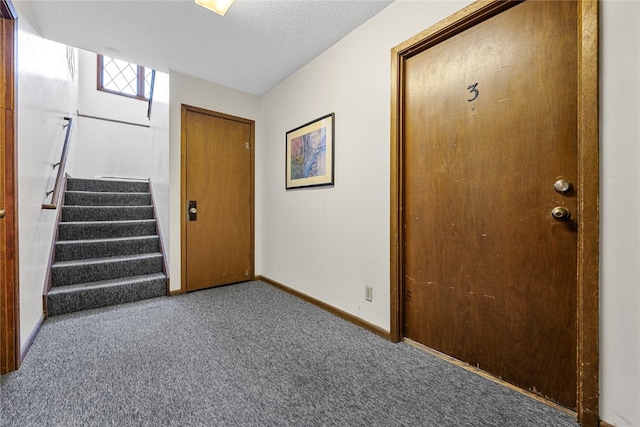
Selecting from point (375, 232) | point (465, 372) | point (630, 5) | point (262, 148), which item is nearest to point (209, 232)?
point (262, 148)

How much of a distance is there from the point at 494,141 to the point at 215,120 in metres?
2.80

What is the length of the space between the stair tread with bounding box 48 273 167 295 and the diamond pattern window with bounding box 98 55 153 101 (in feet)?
11.1

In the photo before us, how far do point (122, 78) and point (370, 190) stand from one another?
5164mm

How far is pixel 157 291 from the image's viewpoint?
281cm

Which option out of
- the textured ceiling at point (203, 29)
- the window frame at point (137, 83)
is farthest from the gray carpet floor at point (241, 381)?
the window frame at point (137, 83)

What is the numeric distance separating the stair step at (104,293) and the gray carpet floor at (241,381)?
182mm

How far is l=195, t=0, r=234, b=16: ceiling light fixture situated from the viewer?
1835 millimetres

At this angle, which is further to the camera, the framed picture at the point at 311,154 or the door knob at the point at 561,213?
the framed picture at the point at 311,154

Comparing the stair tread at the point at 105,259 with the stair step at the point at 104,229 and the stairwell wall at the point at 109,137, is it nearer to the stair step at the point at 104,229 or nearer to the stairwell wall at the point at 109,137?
the stair step at the point at 104,229

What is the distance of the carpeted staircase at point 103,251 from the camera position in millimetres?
2480

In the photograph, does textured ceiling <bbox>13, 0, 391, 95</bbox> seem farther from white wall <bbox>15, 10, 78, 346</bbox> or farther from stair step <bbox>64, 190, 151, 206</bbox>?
stair step <bbox>64, 190, 151, 206</bbox>

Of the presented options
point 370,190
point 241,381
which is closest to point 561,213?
point 370,190

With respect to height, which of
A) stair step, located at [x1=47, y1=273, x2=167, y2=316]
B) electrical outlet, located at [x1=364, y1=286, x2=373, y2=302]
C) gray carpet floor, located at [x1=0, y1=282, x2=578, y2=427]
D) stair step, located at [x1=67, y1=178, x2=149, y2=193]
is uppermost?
stair step, located at [x1=67, y1=178, x2=149, y2=193]

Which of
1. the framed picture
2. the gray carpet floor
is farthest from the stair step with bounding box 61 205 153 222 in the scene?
the framed picture
